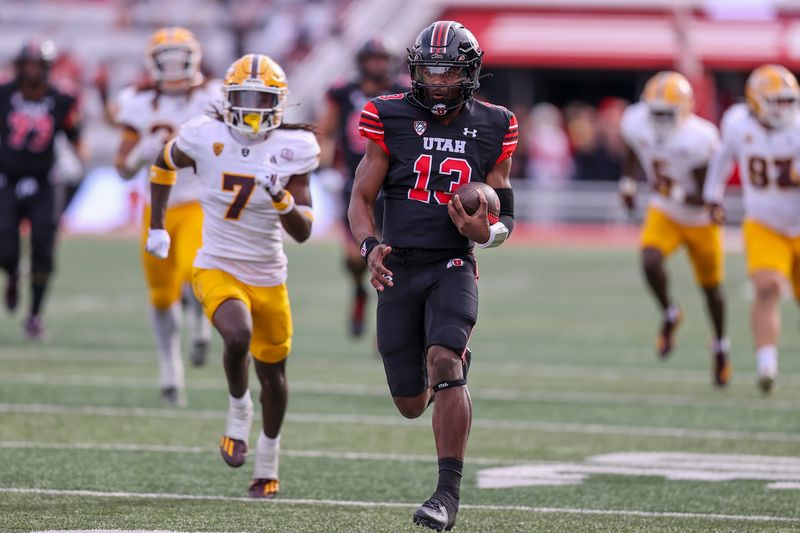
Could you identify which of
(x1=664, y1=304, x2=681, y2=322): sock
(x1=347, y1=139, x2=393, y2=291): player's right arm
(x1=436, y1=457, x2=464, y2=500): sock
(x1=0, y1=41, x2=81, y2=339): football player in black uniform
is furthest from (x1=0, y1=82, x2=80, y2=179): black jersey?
(x1=436, y1=457, x2=464, y2=500): sock

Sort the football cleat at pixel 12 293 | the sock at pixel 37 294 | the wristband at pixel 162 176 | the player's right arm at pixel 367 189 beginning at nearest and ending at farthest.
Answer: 1. the player's right arm at pixel 367 189
2. the wristband at pixel 162 176
3. the sock at pixel 37 294
4. the football cleat at pixel 12 293

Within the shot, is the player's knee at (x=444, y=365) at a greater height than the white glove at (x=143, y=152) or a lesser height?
lesser

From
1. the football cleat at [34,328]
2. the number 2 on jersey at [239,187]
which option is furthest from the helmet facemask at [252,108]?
the football cleat at [34,328]

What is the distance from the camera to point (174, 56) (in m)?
8.42

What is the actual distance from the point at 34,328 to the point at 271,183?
5.40 meters

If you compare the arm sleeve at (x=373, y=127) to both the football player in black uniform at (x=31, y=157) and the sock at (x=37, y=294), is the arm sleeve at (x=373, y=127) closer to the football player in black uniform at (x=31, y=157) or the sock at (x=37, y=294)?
the football player in black uniform at (x=31, y=157)

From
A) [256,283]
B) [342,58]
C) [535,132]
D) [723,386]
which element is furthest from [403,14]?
[256,283]

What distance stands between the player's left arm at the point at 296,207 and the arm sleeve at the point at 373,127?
22.4 inches

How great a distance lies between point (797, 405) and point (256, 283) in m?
3.79

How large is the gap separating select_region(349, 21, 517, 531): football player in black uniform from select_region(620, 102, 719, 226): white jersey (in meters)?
4.44

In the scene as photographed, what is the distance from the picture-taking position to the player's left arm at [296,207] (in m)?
5.73

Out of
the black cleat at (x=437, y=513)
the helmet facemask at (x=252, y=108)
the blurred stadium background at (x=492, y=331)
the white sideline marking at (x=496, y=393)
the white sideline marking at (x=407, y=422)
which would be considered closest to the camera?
the black cleat at (x=437, y=513)

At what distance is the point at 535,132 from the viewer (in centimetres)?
2414

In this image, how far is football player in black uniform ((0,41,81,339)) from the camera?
10.3 meters
